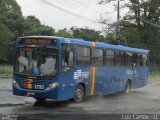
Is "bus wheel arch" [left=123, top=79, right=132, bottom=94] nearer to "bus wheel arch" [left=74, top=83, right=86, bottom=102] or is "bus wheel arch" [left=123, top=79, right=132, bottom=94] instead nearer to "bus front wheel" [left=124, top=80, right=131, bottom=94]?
"bus front wheel" [left=124, top=80, right=131, bottom=94]

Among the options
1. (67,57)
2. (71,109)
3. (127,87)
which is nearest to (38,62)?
(67,57)

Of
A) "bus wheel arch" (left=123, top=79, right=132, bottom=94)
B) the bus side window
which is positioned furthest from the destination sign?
"bus wheel arch" (left=123, top=79, right=132, bottom=94)

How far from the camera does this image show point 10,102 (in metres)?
17.5

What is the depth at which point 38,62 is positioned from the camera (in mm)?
16656

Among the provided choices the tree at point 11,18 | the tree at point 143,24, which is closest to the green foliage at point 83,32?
the tree at point 11,18

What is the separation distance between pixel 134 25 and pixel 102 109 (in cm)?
5471

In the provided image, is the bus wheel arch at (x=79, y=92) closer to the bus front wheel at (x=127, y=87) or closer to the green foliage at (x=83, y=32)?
the bus front wheel at (x=127, y=87)

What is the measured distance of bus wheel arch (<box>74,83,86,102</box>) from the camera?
18.1 m

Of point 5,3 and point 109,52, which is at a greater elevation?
point 5,3

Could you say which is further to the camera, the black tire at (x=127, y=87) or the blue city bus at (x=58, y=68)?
the black tire at (x=127, y=87)

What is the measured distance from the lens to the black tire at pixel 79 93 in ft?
59.6

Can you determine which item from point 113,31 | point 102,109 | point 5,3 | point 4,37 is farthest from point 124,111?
point 5,3

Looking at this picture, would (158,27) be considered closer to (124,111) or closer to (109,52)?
(109,52)

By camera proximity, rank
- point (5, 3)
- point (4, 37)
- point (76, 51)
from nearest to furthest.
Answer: point (76, 51) < point (4, 37) < point (5, 3)
